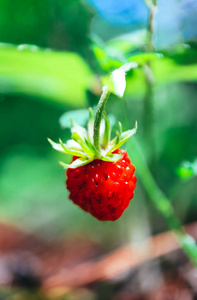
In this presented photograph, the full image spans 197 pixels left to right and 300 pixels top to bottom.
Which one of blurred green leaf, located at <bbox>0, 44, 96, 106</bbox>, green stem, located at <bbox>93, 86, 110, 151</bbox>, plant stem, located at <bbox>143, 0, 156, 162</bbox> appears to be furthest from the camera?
blurred green leaf, located at <bbox>0, 44, 96, 106</bbox>

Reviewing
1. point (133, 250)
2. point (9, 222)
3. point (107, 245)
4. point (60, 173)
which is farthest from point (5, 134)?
point (133, 250)

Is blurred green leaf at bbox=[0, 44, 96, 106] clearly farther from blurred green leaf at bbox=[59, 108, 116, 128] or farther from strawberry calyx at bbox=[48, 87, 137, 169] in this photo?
strawberry calyx at bbox=[48, 87, 137, 169]

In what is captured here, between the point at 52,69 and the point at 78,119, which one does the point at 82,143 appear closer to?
the point at 78,119

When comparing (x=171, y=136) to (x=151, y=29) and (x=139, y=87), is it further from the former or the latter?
(x=151, y=29)

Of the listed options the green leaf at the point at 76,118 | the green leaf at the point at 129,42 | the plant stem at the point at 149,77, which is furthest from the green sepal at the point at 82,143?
the green leaf at the point at 129,42

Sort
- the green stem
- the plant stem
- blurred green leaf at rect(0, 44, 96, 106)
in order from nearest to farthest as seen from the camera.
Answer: the green stem → the plant stem → blurred green leaf at rect(0, 44, 96, 106)

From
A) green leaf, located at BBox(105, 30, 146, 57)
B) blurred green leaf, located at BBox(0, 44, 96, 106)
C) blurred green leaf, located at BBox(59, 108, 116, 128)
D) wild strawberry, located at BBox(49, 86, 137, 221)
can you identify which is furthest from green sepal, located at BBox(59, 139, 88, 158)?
green leaf, located at BBox(105, 30, 146, 57)

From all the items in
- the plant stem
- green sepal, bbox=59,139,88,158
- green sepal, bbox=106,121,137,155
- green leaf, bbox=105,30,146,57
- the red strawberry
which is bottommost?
the red strawberry
